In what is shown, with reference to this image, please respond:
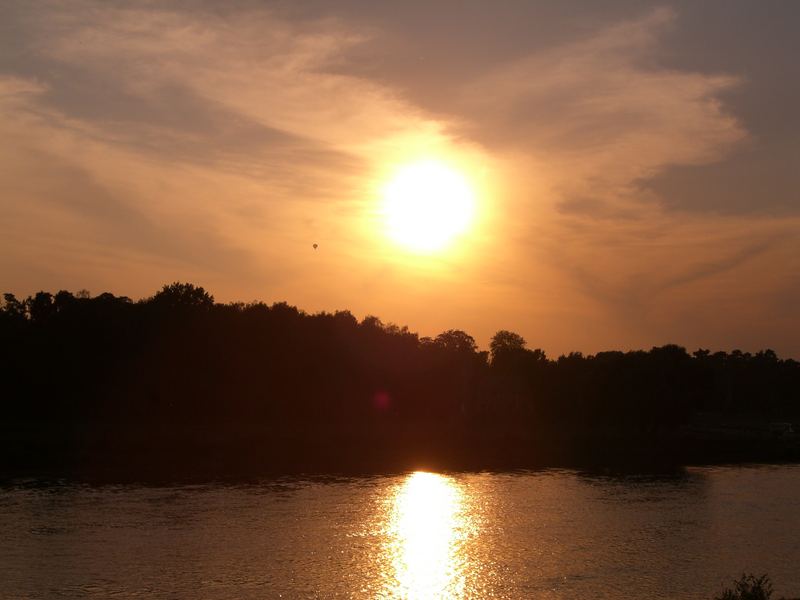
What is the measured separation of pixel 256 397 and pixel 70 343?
96.6 ft

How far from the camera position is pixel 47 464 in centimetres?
8688

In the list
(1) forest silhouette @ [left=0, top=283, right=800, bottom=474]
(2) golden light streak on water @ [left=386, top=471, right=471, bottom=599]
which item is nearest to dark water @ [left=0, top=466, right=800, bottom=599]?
(2) golden light streak on water @ [left=386, top=471, right=471, bottom=599]

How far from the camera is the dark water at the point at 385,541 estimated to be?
42812mm

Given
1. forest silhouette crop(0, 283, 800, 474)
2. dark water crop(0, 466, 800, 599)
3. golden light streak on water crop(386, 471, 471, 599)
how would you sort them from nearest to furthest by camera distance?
1. dark water crop(0, 466, 800, 599)
2. golden light streak on water crop(386, 471, 471, 599)
3. forest silhouette crop(0, 283, 800, 474)

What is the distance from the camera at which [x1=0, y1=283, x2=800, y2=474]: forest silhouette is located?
108 meters

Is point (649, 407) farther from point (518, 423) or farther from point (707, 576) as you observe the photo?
point (707, 576)

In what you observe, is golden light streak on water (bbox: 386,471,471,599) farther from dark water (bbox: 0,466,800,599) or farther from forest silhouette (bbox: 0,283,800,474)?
forest silhouette (bbox: 0,283,800,474)

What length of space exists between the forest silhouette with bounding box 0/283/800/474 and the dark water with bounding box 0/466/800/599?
2125cm

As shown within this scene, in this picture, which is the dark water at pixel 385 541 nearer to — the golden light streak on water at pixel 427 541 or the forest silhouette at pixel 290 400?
the golden light streak on water at pixel 427 541

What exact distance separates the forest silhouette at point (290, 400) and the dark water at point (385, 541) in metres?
21.2

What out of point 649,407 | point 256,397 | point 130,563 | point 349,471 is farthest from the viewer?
point 649,407

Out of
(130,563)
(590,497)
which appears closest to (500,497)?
(590,497)

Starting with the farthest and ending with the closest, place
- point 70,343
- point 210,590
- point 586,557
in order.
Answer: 1. point 70,343
2. point 586,557
3. point 210,590

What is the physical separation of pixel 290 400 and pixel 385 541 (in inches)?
3398
